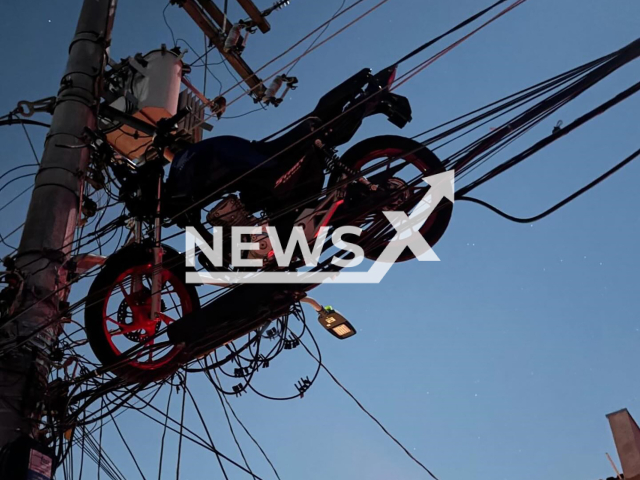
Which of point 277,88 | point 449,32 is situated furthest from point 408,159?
point 277,88

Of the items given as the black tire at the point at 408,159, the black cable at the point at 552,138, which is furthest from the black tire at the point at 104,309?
the black cable at the point at 552,138

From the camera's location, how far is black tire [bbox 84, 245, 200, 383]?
6145mm

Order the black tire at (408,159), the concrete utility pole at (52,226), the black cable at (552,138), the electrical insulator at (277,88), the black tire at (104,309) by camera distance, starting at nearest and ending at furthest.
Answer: the black cable at (552,138) < the concrete utility pole at (52,226) < the black tire at (408,159) < the black tire at (104,309) < the electrical insulator at (277,88)

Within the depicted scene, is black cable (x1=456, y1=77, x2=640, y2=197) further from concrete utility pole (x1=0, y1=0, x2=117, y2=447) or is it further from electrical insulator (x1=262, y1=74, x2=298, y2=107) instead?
electrical insulator (x1=262, y1=74, x2=298, y2=107)

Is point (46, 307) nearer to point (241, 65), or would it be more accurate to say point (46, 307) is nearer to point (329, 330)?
point (329, 330)

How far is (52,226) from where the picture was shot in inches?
256

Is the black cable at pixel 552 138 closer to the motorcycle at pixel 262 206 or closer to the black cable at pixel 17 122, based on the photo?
the motorcycle at pixel 262 206

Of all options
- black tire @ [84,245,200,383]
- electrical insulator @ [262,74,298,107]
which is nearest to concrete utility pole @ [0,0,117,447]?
black tire @ [84,245,200,383]

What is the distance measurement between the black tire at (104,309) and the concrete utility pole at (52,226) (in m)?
0.29

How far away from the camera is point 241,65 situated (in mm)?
10062

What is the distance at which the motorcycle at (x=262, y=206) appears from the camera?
5977 mm

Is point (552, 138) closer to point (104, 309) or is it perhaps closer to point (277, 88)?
point (104, 309)

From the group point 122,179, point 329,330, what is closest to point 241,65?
point 122,179

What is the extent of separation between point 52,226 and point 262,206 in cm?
182
